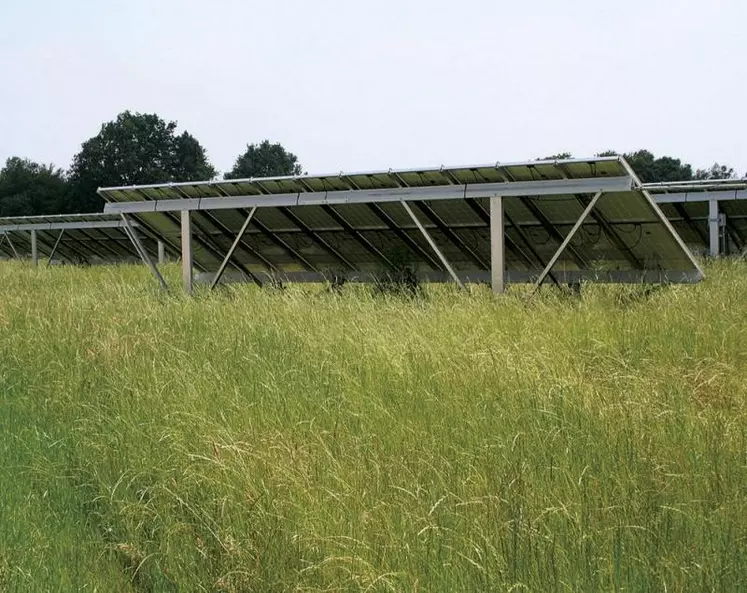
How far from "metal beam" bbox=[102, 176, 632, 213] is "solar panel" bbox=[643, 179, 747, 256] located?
6988 millimetres

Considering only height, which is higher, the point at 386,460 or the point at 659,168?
the point at 659,168

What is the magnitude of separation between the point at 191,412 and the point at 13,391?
2.42 meters

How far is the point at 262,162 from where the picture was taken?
91.3 meters

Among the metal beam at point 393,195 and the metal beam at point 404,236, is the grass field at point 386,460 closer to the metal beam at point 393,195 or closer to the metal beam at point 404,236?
the metal beam at point 393,195

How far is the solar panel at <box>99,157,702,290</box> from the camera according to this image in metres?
10.6

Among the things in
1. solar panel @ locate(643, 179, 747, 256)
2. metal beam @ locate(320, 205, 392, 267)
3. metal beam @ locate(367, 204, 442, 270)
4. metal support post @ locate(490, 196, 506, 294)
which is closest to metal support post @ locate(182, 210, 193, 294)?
metal beam @ locate(320, 205, 392, 267)

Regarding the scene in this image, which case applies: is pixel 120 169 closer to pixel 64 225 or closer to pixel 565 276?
pixel 64 225

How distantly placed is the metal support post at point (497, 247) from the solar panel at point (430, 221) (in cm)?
19

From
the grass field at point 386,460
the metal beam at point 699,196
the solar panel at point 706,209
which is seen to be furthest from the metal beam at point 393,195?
the metal beam at point 699,196

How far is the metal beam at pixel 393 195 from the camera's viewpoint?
10.1 meters

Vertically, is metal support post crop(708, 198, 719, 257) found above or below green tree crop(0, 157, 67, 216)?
below

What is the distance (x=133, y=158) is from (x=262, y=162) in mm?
20879

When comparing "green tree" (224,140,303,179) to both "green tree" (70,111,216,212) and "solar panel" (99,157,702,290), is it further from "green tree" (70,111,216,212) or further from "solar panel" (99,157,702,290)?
"solar panel" (99,157,702,290)

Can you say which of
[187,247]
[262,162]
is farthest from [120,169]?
[187,247]
